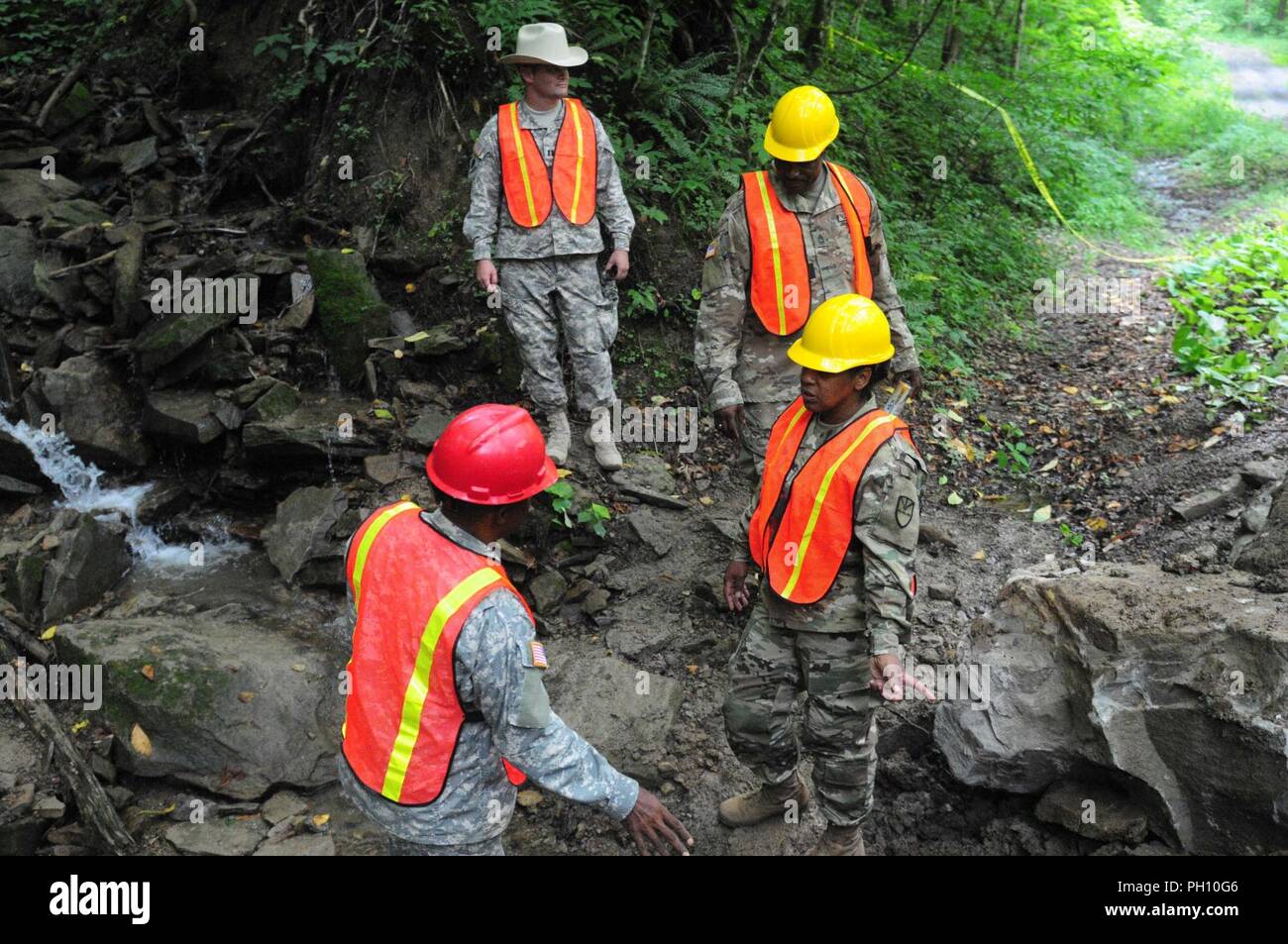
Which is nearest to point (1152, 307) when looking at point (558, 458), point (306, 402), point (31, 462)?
point (558, 458)

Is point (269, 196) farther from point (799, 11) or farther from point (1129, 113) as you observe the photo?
point (1129, 113)

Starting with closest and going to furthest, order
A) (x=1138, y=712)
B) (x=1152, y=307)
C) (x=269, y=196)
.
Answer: (x=1138, y=712), (x=269, y=196), (x=1152, y=307)

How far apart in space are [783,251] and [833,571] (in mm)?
1912

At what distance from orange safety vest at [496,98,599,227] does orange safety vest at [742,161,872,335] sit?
1283 millimetres

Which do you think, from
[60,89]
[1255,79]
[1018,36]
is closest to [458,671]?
[60,89]

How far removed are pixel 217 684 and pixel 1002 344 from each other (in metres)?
7.48

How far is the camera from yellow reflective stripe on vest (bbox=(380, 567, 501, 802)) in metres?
2.57

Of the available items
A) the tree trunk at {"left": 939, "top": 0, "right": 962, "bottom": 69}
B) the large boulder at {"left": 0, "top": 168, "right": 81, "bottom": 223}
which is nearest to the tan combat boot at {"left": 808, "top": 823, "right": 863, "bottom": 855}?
the large boulder at {"left": 0, "top": 168, "right": 81, "bottom": 223}

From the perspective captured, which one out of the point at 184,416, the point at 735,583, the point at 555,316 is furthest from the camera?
the point at 184,416

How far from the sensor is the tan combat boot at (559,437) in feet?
21.0

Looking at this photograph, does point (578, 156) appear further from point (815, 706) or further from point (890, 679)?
point (890, 679)

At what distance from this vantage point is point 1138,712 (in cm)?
389

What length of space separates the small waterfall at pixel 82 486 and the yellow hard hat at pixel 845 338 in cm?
482

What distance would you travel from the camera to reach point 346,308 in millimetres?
7266
